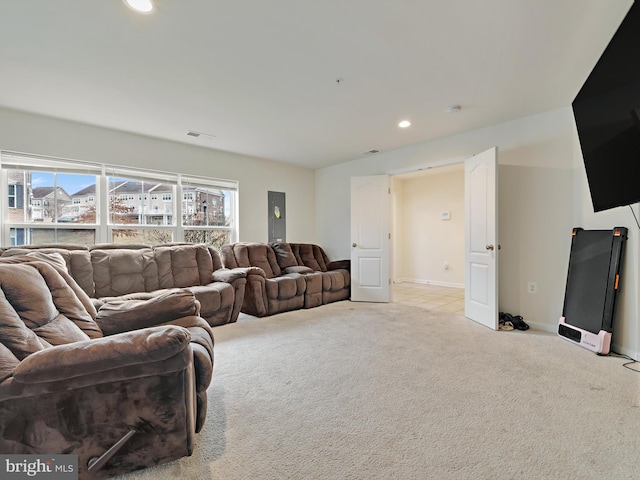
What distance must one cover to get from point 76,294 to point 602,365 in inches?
154

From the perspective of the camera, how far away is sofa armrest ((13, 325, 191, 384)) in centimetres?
113

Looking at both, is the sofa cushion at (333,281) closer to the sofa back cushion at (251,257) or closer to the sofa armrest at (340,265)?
the sofa armrest at (340,265)

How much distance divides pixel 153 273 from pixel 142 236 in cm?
104

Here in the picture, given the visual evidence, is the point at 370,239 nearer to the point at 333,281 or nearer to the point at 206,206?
the point at 333,281

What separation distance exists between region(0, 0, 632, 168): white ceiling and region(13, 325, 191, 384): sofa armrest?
6.17 ft

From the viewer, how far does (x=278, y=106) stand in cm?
331

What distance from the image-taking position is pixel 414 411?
1837 mm

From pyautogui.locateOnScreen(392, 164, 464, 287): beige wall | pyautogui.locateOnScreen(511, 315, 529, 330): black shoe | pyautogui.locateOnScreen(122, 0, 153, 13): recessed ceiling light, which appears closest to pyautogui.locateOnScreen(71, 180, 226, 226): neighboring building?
pyautogui.locateOnScreen(122, 0, 153, 13): recessed ceiling light

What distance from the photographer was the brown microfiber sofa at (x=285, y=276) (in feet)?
13.5

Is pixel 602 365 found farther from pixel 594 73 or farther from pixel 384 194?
pixel 384 194

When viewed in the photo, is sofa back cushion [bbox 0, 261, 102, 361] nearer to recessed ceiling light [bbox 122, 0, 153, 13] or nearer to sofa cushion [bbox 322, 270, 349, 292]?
recessed ceiling light [bbox 122, 0, 153, 13]

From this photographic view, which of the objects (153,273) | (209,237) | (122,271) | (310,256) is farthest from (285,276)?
(122,271)

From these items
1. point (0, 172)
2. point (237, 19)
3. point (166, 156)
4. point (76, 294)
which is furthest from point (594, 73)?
point (0, 172)

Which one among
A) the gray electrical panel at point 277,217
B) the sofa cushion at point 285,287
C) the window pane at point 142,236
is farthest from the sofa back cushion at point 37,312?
the gray electrical panel at point 277,217
